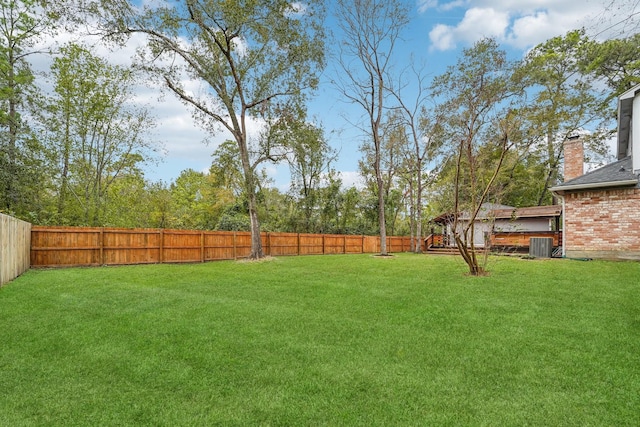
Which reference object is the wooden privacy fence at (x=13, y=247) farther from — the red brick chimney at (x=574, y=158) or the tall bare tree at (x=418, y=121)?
the red brick chimney at (x=574, y=158)

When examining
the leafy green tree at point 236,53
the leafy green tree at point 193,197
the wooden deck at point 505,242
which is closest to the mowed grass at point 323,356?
the wooden deck at point 505,242

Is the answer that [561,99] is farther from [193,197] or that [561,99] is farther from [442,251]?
[193,197]

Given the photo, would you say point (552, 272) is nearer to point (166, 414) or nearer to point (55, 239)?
point (166, 414)

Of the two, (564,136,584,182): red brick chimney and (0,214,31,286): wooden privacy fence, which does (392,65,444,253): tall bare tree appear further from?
(0,214,31,286): wooden privacy fence

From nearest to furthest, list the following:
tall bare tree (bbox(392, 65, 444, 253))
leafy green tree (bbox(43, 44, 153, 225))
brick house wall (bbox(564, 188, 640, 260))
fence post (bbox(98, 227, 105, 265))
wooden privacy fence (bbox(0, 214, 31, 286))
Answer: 1. wooden privacy fence (bbox(0, 214, 31, 286))
2. brick house wall (bbox(564, 188, 640, 260))
3. fence post (bbox(98, 227, 105, 265))
4. leafy green tree (bbox(43, 44, 153, 225))
5. tall bare tree (bbox(392, 65, 444, 253))

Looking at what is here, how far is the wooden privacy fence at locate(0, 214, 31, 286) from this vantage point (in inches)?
273

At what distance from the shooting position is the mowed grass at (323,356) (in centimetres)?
245

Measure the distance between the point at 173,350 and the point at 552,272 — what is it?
8.73m

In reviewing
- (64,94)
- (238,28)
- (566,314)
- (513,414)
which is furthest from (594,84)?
(64,94)

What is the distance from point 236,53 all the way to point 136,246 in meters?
8.48

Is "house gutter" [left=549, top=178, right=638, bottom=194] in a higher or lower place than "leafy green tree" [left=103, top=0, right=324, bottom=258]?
lower

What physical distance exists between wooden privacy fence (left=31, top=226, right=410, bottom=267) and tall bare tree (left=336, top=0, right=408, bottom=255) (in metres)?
7.02

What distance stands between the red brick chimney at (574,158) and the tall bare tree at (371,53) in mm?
8268

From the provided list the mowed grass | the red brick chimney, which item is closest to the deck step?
the red brick chimney
